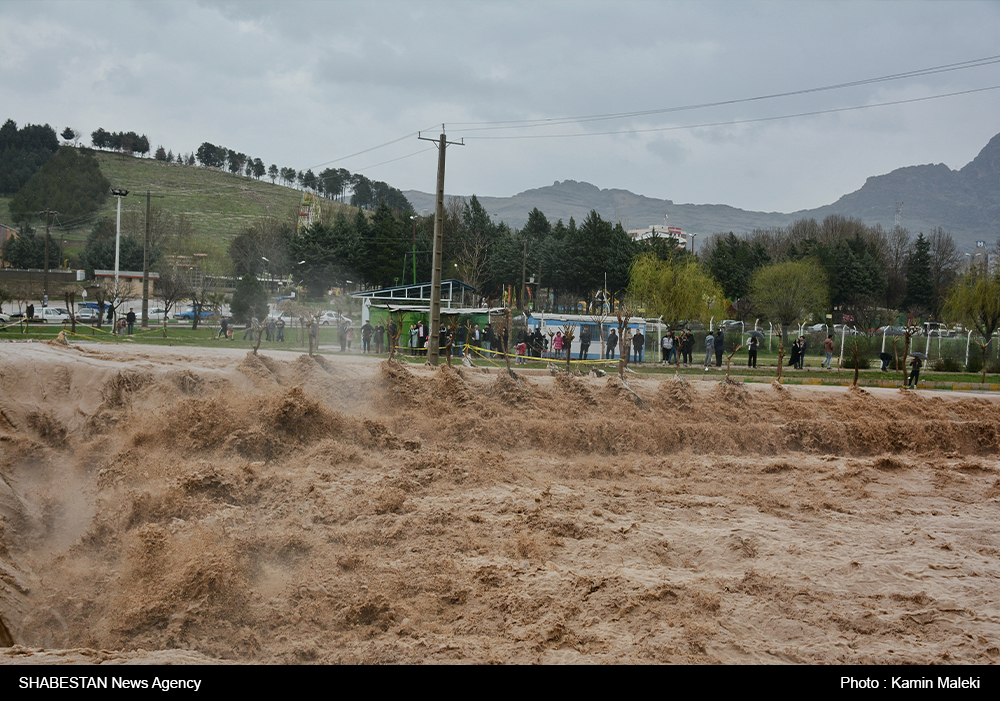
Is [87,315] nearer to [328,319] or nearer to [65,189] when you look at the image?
[328,319]

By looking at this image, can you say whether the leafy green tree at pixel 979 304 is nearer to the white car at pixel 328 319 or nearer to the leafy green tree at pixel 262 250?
the white car at pixel 328 319

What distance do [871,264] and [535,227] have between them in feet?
126

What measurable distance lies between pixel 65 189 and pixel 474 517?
10861 centimetres

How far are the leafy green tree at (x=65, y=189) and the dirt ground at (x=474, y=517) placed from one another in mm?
90381

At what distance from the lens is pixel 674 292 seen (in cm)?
4419

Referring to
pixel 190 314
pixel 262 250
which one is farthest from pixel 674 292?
pixel 262 250

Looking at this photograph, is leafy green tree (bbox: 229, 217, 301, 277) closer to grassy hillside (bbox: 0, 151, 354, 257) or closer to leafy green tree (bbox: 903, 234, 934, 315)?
Answer: grassy hillside (bbox: 0, 151, 354, 257)

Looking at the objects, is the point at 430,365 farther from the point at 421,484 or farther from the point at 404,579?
the point at 404,579

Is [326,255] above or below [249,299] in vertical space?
above

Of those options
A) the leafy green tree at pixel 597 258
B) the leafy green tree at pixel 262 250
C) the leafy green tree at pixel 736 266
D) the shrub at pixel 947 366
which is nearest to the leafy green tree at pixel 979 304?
the shrub at pixel 947 366

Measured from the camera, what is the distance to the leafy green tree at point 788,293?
54.8 metres

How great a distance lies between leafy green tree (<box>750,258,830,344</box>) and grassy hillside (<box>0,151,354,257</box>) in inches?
2665

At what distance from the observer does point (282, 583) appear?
8.44 m

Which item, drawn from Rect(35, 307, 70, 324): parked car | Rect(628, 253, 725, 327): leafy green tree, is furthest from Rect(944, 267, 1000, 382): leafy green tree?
Rect(35, 307, 70, 324): parked car
